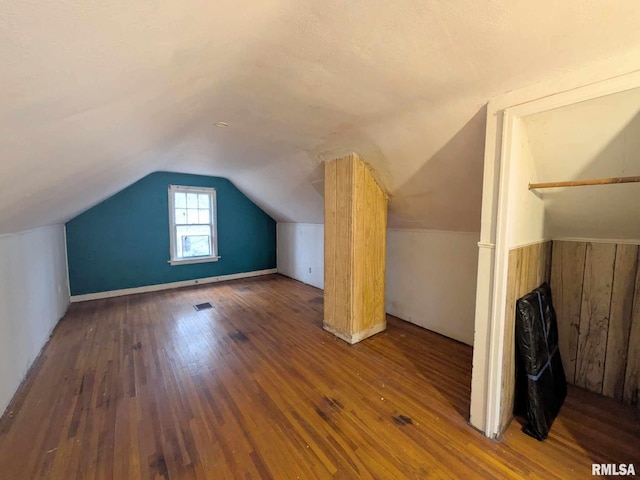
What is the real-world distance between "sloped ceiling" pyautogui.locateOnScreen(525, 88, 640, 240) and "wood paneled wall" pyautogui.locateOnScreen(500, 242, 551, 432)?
15.4 inches

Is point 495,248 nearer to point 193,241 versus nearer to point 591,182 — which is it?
point 591,182

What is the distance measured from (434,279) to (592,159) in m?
1.88

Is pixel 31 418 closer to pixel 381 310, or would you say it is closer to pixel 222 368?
pixel 222 368

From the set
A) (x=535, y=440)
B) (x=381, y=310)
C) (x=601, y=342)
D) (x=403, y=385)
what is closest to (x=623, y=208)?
(x=601, y=342)

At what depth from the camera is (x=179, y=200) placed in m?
5.20

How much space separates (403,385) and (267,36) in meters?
2.58

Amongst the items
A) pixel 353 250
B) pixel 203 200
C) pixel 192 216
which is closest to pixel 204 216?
pixel 192 216

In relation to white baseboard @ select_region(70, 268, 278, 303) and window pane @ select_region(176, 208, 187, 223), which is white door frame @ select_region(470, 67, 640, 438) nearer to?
white baseboard @ select_region(70, 268, 278, 303)

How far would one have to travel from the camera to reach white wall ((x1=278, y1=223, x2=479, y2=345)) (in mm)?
→ 2859

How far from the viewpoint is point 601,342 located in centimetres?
204

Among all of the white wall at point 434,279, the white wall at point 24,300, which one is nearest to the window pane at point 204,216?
the white wall at point 24,300
